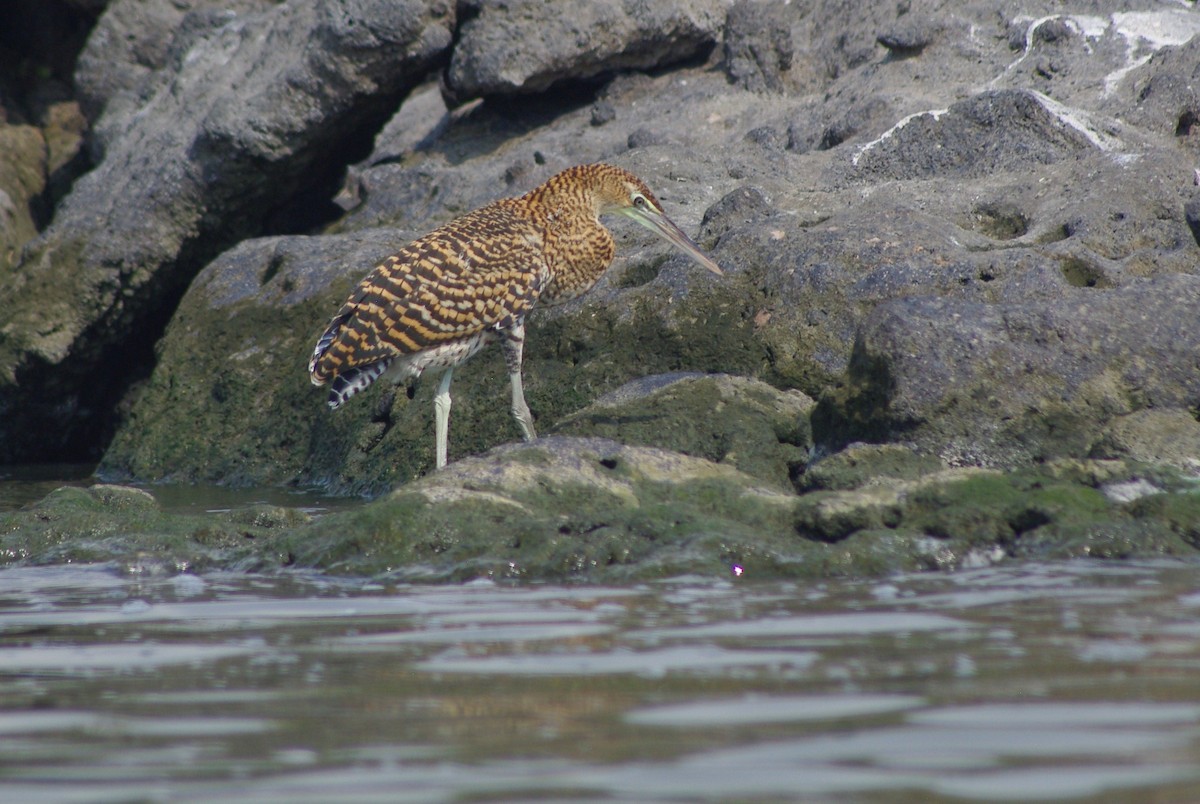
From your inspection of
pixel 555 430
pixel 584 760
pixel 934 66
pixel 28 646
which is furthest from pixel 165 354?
pixel 584 760

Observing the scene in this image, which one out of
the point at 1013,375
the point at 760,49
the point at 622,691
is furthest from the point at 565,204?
the point at 622,691

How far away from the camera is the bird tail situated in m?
7.14

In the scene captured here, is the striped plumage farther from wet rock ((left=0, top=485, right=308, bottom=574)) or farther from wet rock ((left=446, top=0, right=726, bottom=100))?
wet rock ((left=446, top=0, right=726, bottom=100))

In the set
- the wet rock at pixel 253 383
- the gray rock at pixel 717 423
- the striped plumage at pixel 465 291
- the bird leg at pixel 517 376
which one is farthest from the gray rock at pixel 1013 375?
the wet rock at pixel 253 383

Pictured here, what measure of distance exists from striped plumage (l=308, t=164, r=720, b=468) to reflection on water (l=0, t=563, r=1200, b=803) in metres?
2.50

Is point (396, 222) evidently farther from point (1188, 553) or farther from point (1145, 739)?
point (1145, 739)

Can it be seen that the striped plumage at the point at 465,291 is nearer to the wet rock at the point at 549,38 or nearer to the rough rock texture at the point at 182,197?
the wet rock at the point at 549,38

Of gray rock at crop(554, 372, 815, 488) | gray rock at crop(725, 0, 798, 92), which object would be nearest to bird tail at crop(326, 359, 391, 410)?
gray rock at crop(554, 372, 815, 488)

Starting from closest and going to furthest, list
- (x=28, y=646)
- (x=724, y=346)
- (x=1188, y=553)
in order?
1. (x=28, y=646)
2. (x=1188, y=553)
3. (x=724, y=346)

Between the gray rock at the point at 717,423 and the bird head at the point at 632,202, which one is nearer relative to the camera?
the gray rock at the point at 717,423

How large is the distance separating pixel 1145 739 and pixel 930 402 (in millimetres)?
3334

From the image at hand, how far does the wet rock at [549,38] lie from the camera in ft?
35.3

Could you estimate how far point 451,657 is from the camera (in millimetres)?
3609

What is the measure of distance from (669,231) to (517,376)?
1077 millimetres
